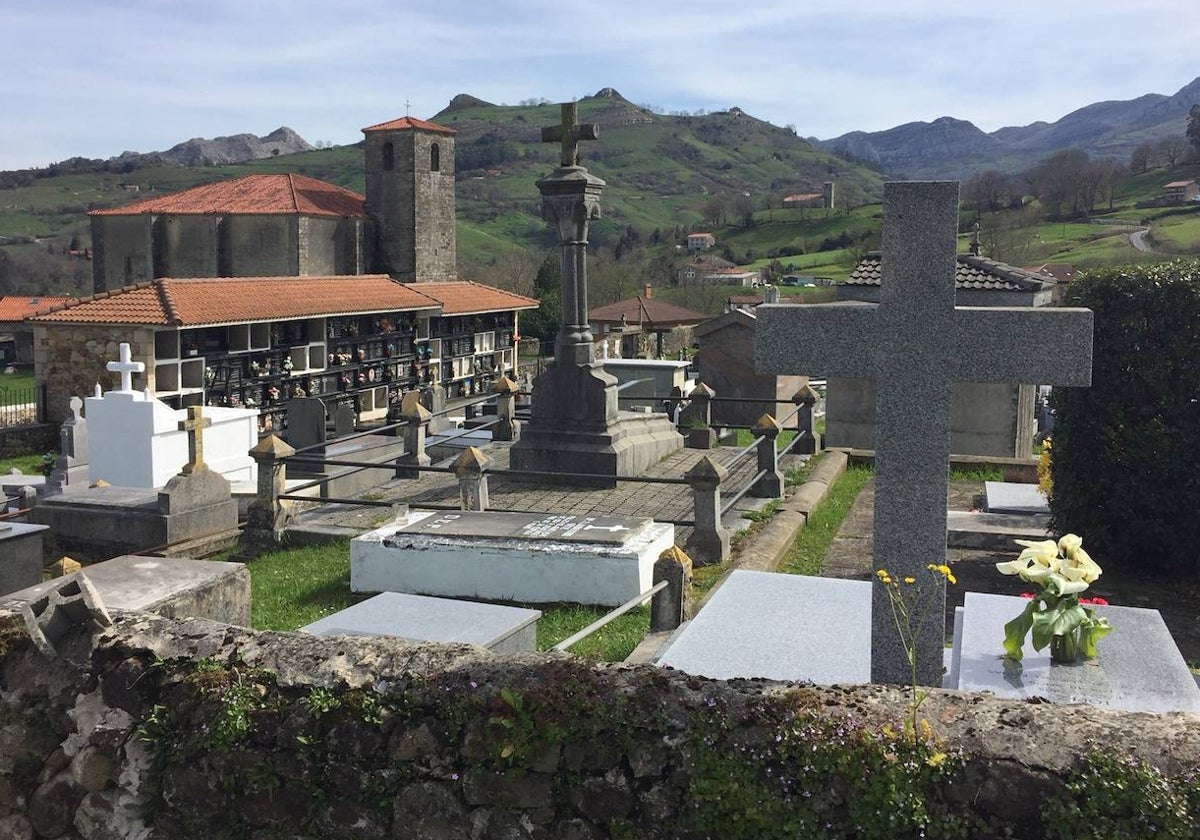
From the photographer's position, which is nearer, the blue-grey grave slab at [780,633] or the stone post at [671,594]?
the blue-grey grave slab at [780,633]

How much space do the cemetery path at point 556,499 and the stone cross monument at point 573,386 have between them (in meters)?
0.38

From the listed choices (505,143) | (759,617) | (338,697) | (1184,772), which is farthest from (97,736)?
(505,143)

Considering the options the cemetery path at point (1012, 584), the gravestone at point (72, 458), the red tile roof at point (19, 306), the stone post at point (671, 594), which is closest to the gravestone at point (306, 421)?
the gravestone at point (72, 458)

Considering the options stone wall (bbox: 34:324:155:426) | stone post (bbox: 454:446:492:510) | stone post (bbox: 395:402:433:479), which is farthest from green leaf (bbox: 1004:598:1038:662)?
stone wall (bbox: 34:324:155:426)

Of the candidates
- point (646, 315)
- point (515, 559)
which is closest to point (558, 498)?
point (515, 559)

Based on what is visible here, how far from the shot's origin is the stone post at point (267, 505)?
10555 mm

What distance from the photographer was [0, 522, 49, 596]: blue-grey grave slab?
7555 mm

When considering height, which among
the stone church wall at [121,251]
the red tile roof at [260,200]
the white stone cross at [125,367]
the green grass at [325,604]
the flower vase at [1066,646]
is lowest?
the green grass at [325,604]

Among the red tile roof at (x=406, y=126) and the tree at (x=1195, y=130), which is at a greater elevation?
the tree at (x=1195, y=130)

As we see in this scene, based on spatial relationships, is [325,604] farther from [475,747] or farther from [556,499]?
[475,747]

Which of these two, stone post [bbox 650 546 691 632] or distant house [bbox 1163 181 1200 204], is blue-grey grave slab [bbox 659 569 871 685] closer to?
stone post [bbox 650 546 691 632]

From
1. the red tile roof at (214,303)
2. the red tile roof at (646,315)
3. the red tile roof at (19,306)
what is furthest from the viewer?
the red tile roof at (19,306)

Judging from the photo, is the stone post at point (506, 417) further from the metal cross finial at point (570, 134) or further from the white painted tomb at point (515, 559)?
the white painted tomb at point (515, 559)

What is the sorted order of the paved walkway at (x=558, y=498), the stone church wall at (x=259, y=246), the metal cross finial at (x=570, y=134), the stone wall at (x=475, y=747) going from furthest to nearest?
the stone church wall at (x=259, y=246) → the metal cross finial at (x=570, y=134) → the paved walkway at (x=558, y=498) → the stone wall at (x=475, y=747)
